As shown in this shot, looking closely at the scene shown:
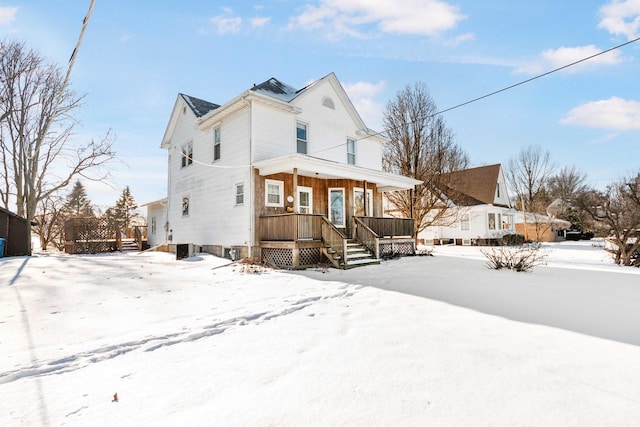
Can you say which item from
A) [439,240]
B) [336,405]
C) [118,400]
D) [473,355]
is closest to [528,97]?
[473,355]

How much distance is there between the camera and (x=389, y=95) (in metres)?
19.6

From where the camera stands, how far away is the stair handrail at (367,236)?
1215 cm

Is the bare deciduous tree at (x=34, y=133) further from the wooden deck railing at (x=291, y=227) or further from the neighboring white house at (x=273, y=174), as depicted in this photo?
the wooden deck railing at (x=291, y=227)

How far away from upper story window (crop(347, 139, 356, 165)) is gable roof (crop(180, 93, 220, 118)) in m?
7.68

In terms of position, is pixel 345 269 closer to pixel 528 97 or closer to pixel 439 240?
pixel 528 97

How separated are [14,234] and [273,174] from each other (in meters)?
12.3

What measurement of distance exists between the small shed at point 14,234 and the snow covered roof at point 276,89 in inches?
487

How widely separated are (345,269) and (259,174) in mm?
5045

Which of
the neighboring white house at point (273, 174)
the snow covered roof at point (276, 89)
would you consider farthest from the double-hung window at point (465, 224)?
the snow covered roof at point (276, 89)

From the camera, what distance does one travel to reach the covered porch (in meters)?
10.8

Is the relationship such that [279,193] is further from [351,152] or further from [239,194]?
[351,152]

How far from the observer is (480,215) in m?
26.9

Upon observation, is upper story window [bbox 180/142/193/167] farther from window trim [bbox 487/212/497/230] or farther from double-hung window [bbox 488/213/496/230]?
double-hung window [bbox 488/213/496/230]

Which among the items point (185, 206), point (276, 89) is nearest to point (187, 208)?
point (185, 206)
